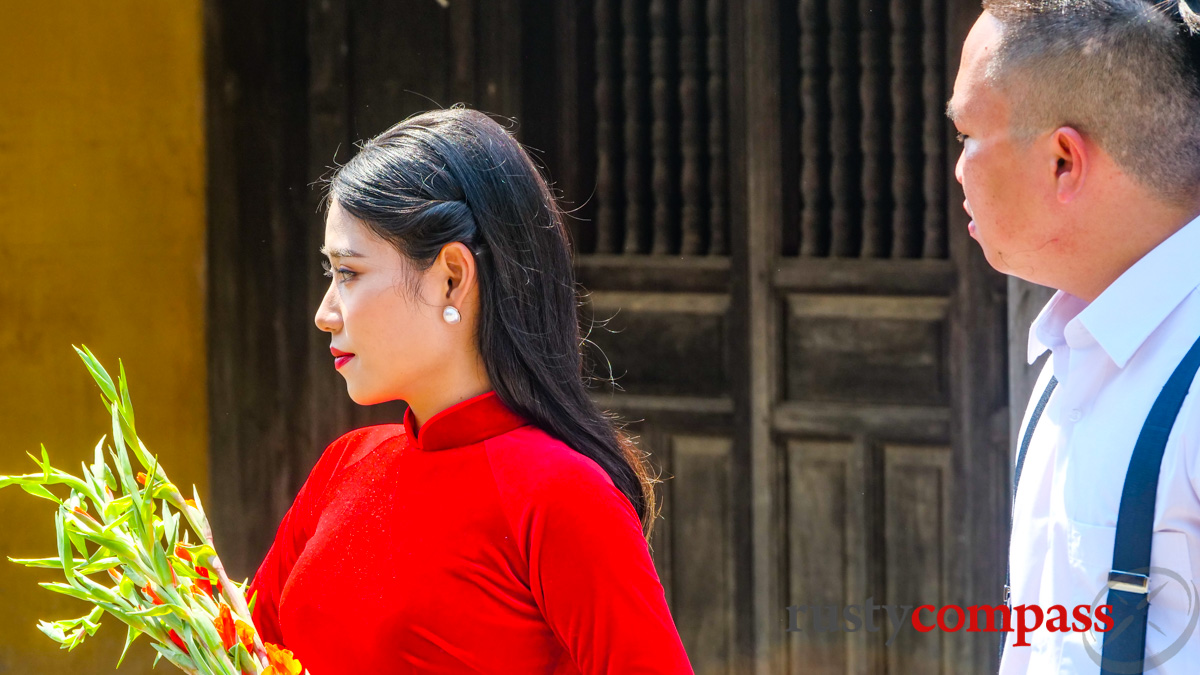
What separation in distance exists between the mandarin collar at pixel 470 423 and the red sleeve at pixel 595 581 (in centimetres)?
15

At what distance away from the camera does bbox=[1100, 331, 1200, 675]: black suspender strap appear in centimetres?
123

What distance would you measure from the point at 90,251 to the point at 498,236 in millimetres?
Result: 2717

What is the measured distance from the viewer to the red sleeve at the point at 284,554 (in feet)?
5.62

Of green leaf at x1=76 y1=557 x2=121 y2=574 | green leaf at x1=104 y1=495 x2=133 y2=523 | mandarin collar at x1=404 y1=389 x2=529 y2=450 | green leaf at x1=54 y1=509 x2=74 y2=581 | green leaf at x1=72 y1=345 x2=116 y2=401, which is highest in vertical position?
green leaf at x1=72 y1=345 x2=116 y2=401

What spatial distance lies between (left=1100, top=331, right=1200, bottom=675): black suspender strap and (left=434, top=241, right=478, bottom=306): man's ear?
78cm

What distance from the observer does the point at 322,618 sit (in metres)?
1.53

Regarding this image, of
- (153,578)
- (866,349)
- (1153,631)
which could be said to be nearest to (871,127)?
(866,349)

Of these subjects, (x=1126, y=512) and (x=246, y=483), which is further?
(x=246, y=483)

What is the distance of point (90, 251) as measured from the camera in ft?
12.8

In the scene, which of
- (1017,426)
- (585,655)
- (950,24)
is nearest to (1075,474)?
(585,655)

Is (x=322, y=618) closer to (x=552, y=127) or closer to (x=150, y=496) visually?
(x=150, y=496)

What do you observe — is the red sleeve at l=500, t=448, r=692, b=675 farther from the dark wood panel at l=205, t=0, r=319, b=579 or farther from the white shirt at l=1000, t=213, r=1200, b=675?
the dark wood panel at l=205, t=0, r=319, b=579

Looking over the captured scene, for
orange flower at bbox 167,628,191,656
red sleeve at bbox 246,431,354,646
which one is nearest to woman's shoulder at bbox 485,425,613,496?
red sleeve at bbox 246,431,354,646

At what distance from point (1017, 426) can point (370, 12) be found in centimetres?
216
